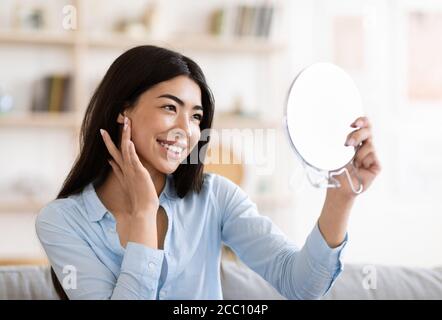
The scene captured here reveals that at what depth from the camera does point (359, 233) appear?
4113 mm

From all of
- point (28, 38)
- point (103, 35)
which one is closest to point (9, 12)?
point (28, 38)

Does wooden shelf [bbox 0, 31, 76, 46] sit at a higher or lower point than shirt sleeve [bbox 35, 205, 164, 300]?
higher

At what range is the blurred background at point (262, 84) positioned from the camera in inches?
145

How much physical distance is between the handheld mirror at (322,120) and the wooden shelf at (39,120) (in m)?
2.71

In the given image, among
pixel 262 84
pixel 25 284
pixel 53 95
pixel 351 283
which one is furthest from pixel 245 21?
pixel 25 284

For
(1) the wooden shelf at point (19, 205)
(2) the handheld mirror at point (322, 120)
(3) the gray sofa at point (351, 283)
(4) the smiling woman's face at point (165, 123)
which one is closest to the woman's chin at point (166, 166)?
(4) the smiling woman's face at point (165, 123)

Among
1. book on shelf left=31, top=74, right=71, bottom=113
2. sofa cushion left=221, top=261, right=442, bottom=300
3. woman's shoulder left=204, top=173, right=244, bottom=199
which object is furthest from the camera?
book on shelf left=31, top=74, right=71, bottom=113

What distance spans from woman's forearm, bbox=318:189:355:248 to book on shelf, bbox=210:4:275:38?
2881 millimetres

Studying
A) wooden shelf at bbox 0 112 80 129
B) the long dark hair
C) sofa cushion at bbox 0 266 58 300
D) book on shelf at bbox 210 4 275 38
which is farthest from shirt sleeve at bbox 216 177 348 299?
book on shelf at bbox 210 4 275 38

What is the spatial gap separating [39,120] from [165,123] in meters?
2.55

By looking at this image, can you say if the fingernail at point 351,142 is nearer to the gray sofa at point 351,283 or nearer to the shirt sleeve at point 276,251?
the shirt sleeve at point 276,251

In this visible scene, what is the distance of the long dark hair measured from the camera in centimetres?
125

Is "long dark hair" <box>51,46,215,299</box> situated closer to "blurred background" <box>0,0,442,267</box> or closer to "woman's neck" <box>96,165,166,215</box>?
"woman's neck" <box>96,165,166,215</box>

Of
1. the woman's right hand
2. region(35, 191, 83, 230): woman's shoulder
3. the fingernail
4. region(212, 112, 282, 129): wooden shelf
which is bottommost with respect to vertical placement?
region(212, 112, 282, 129): wooden shelf
